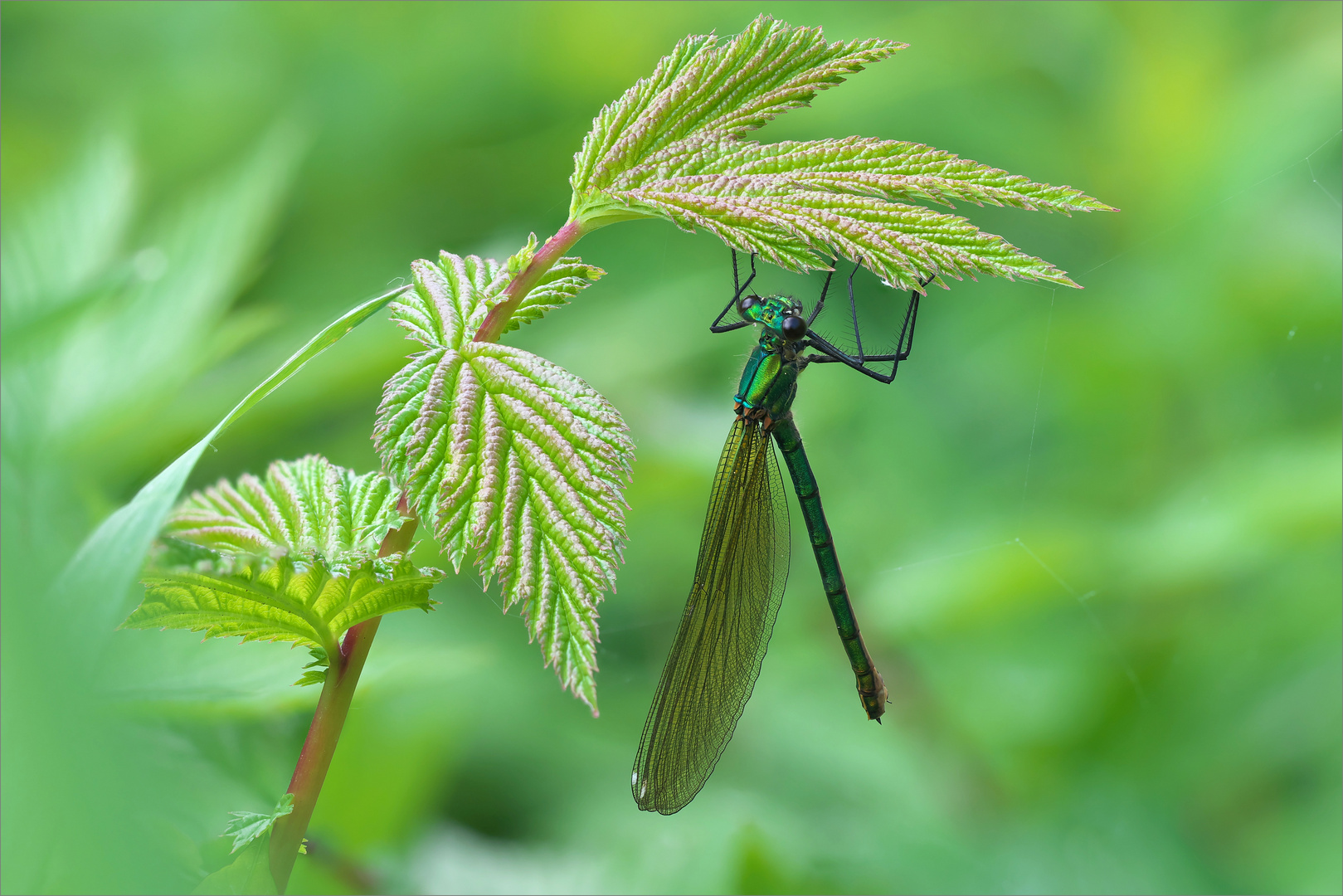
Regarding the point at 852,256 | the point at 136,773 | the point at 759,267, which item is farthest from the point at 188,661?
the point at 759,267

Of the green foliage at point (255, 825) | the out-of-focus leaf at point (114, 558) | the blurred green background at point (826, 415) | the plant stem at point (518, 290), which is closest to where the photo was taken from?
the out-of-focus leaf at point (114, 558)

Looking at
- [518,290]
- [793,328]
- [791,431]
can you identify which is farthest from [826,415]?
[518,290]

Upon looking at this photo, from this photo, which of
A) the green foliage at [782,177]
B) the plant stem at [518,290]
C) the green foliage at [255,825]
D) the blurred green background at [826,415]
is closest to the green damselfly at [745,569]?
the blurred green background at [826,415]

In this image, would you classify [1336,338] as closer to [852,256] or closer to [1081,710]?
[1081,710]

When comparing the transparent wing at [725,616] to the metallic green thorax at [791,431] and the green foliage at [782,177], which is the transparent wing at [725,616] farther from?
the green foliage at [782,177]

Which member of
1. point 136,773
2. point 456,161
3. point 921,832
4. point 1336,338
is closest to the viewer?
point 136,773

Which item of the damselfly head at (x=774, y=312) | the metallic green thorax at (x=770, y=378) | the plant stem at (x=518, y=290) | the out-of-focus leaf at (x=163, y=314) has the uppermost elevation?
the out-of-focus leaf at (x=163, y=314)

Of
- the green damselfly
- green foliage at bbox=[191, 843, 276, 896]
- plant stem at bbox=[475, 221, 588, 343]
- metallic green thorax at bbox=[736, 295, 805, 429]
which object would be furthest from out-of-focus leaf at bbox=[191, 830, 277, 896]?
metallic green thorax at bbox=[736, 295, 805, 429]
